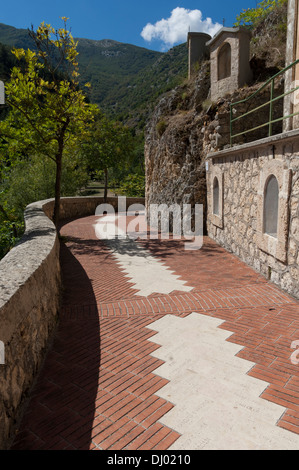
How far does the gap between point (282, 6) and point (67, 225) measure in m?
12.4

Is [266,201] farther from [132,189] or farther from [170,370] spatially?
[132,189]

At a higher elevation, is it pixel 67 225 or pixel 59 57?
pixel 59 57

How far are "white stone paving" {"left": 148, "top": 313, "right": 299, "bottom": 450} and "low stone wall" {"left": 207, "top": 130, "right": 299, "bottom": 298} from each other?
1929mm

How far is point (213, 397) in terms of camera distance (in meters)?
2.87

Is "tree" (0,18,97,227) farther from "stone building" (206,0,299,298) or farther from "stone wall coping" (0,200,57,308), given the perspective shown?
"stone wall coping" (0,200,57,308)

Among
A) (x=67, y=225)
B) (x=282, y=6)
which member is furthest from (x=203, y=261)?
Answer: (x=282, y=6)

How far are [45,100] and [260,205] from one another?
7198 millimetres

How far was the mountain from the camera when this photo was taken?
80.7 meters

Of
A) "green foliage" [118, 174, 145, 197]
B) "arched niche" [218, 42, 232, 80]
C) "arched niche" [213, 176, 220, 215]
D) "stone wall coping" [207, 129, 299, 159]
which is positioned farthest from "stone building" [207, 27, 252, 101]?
"green foliage" [118, 174, 145, 197]

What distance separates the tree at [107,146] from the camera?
1795 cm

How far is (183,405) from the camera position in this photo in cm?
278

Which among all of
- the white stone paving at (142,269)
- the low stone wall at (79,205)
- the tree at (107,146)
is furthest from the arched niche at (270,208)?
the tree at (107,146)

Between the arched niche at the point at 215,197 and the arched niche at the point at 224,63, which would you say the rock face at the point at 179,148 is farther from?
the arched niche at the point at 224,63

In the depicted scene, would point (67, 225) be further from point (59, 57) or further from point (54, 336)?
point (54, 336)
